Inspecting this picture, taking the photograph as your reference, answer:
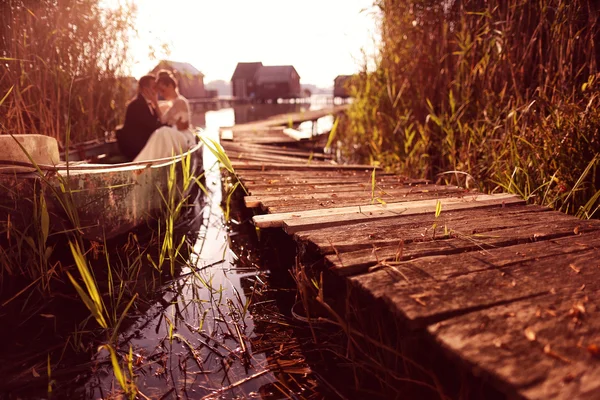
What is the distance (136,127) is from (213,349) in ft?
12.7

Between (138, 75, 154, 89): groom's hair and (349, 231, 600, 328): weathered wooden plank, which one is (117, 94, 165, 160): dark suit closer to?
(138, 75, 154, 89): groom's hair

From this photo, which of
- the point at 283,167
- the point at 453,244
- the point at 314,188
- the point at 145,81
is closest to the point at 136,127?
the point at 145,81

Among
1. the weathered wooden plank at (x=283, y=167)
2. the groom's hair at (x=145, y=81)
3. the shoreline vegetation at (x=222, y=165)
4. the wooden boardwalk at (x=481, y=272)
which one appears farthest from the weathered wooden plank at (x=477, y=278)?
the groom's hair at (x=145, y=81)

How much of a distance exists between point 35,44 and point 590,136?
197 inches

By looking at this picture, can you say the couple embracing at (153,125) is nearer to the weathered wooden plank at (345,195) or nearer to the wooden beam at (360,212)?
the weathered wooden plank at (345,195)

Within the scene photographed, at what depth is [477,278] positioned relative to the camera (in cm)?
148

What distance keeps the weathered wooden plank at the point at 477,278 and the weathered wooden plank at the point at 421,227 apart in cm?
23

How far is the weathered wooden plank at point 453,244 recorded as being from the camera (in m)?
1.65

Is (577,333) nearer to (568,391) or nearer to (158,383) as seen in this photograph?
(568,391)

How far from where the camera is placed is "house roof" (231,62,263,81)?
44491 millimetres

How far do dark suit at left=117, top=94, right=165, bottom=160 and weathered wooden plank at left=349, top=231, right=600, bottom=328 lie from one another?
14.5 ft

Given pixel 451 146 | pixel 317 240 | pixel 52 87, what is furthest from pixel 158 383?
pixel 52 87

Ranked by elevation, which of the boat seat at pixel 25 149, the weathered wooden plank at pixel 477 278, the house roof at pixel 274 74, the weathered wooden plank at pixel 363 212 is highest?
the house roof at pixel 274 74

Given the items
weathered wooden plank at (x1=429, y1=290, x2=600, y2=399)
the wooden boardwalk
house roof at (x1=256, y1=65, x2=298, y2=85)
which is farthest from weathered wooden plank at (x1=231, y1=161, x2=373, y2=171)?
house roof at (x1=256, y1=65, x2=298, y2=85)
